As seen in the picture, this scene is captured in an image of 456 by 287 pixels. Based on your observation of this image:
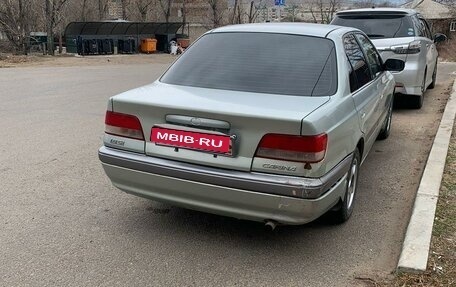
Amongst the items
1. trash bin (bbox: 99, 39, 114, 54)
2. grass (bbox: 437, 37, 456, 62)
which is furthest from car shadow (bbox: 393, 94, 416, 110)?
trash bin (bbox: 99, 39, 114, 54)

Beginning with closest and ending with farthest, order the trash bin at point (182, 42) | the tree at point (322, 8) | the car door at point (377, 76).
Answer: the car door at point (377, 76), the trash bin at point (182, 42), the tree at point (322, 8)

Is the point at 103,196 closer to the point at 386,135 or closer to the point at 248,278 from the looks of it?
the point at 248,278

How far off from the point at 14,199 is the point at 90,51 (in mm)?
25749

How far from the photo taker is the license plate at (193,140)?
3.23m

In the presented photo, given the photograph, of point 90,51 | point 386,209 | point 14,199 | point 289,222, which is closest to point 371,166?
point 386,209

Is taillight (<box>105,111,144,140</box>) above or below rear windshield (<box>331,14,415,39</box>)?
below

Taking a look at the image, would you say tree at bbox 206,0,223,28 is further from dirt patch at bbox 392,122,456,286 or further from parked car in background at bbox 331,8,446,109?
dirt patch at bbox 392,122,456,286

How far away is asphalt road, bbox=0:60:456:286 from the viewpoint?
10.6 ft

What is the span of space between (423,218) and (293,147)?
1514mm

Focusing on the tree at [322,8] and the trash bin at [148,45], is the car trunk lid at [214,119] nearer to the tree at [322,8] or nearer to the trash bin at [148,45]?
the trash bin at [148,45]

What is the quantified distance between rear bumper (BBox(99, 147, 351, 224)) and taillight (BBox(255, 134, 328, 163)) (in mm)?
141

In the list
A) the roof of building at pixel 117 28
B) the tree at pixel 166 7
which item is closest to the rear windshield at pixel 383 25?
the roof of building at pixel 117 28

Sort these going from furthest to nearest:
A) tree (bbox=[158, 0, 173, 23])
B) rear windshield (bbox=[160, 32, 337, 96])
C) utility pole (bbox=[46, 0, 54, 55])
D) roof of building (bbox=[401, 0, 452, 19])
→ roof of building (bbox=[401, 0, 452, 19]) < tree (bbox=[158, 0, 173, 23]) < utility pole (bbox=[46, 0, 54, 55]) < rear windshield (bbox=[160, 32, 337, 96])

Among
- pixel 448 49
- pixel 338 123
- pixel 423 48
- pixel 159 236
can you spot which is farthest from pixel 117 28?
pixel 338 123
